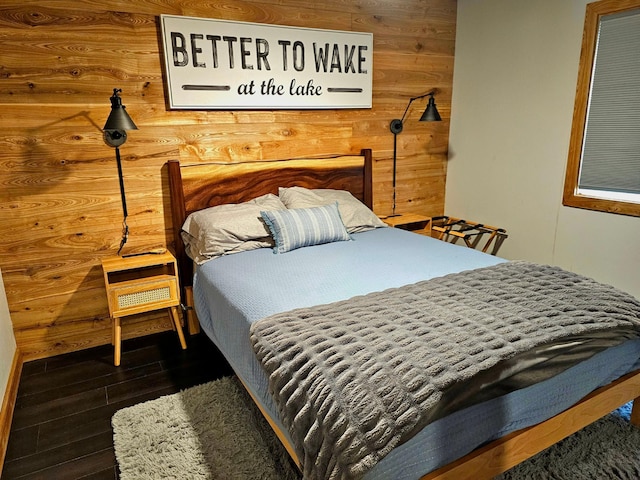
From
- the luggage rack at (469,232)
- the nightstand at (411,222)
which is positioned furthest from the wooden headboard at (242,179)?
the luggage rack at (469,232)

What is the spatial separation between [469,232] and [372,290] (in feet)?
6.63

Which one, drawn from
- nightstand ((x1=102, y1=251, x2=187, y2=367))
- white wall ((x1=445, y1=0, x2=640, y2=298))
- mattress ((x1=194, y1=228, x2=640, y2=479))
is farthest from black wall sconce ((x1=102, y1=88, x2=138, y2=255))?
white wall ((x1=445, y1=0, x2=640, y2=298))

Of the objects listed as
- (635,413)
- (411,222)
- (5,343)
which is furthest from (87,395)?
(635,413)

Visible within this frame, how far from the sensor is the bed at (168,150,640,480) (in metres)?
1.32

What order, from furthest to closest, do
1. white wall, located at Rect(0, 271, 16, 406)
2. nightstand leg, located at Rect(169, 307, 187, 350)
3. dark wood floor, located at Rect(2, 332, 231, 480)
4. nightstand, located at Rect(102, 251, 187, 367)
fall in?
nightstand leg, located at Rect(169, 307, 187, 350) < nightstand, located at Rect(102, 251, 187, 367) < white wall, located at Rect(0, 271, 16, 406) < dark wood floor, located at Rect(2, 332, 231, 480)

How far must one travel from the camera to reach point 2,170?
241 centimetres

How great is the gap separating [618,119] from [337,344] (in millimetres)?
2343

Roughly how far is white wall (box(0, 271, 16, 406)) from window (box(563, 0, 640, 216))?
3417 millimetres

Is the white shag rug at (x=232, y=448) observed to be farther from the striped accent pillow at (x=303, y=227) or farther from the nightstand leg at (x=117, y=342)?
the striped accent pillow at (x=303, y=227)

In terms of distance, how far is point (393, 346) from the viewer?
142 centimetres

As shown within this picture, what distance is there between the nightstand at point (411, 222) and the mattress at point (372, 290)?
0.42 metres

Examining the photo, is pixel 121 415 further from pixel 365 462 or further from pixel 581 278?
pixel 581 278

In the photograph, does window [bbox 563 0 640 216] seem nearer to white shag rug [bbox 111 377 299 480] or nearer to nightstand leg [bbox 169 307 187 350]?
white shag rug [bbox 111 377 299 480]

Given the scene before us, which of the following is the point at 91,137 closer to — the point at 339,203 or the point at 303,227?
the point at 303,227
